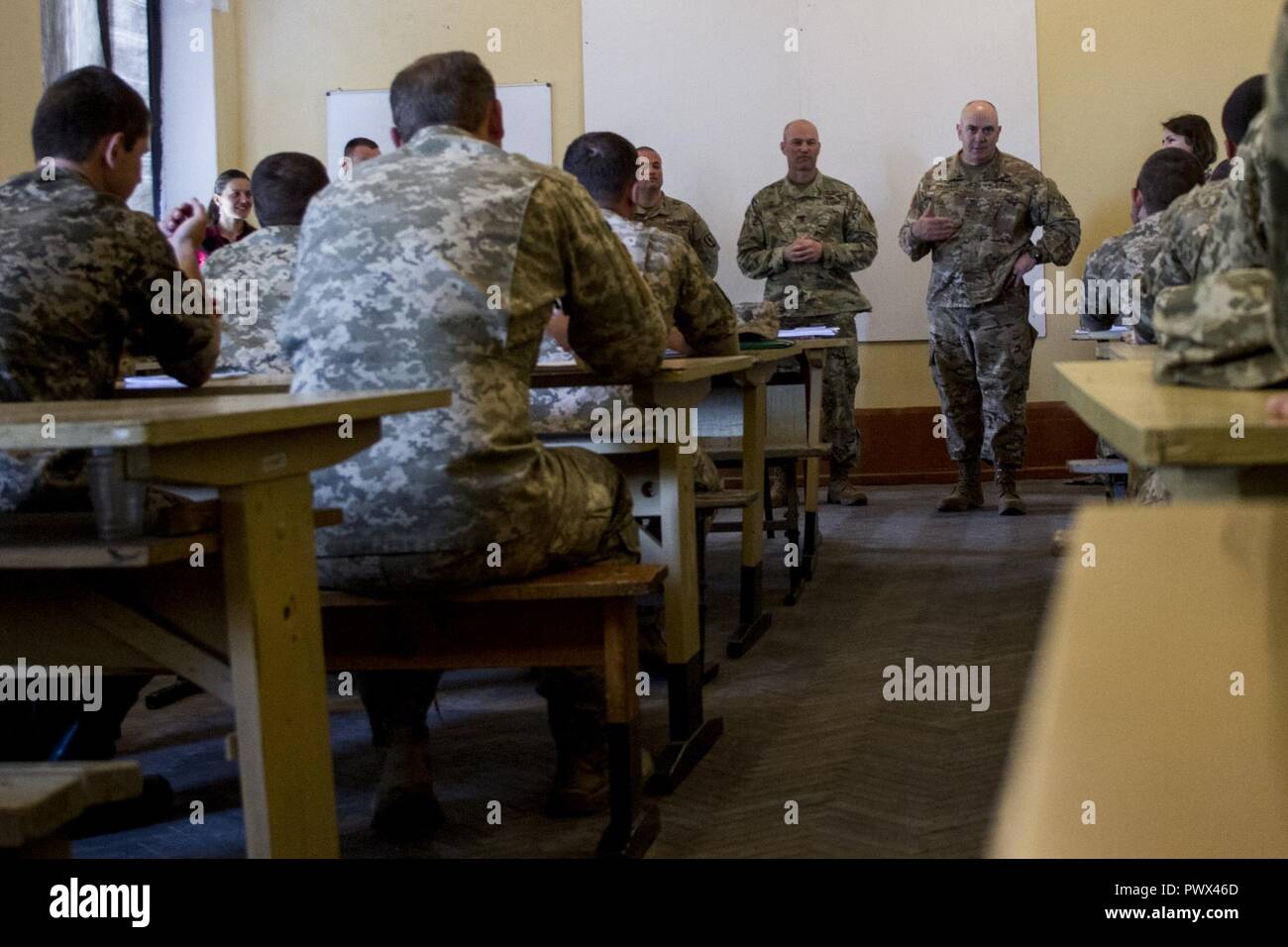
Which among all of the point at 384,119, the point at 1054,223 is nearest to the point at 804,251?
the point at 1054,223

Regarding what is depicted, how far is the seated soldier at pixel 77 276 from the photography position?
246 centimetres

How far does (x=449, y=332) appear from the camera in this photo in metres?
2.39

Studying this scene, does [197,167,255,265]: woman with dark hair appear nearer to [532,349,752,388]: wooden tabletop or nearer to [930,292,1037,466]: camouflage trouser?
[930,292,1037,466]: camouflage trouser

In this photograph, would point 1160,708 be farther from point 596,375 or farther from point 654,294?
point 654,294

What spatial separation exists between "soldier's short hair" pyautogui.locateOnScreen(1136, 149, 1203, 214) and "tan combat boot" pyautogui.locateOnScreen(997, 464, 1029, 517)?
158 centimetres

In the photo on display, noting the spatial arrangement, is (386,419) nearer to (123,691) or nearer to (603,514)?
(603,514)

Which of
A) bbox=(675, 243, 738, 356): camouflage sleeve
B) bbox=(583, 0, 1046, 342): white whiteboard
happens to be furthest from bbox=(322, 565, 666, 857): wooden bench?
bbox=(583, 0, 1046, 342): white whiteboard

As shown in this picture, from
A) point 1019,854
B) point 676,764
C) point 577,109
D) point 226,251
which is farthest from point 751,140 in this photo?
point 1019,854

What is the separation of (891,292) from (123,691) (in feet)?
18.6

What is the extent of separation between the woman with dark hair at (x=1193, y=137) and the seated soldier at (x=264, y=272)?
13.0ft

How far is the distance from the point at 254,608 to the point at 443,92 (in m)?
1.13

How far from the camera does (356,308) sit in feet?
7.90

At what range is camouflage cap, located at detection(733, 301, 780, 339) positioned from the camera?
430cm

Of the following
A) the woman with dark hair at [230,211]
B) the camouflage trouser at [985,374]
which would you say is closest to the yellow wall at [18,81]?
the woman with dark hair at [230,211]
